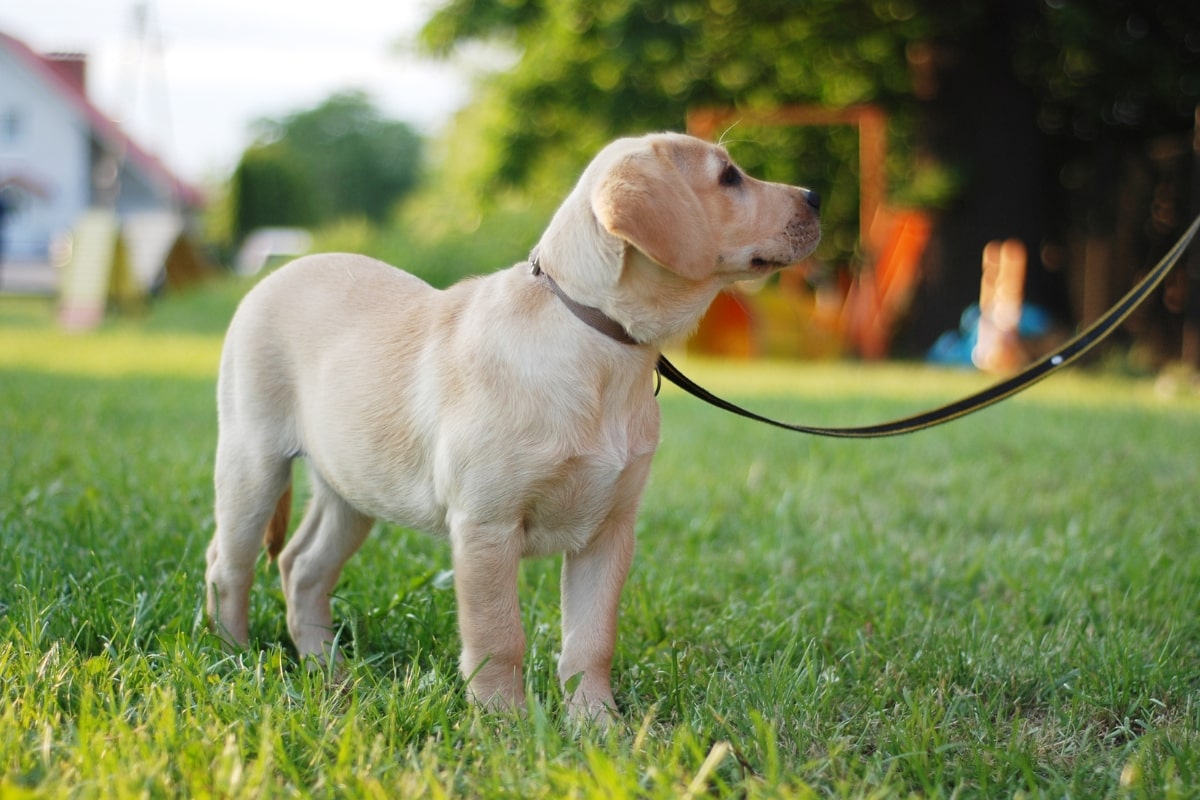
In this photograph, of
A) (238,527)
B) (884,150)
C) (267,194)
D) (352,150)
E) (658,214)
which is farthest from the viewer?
(352,150)

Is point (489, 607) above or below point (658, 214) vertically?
below

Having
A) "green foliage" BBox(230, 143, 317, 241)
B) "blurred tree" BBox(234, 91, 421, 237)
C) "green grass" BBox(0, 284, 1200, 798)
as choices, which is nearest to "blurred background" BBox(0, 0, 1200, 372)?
"green grass" BBox(0, 284, 1200, 798)

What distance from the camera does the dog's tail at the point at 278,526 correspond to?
127 inches

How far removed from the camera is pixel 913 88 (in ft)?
46.9

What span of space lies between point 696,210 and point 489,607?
98cm

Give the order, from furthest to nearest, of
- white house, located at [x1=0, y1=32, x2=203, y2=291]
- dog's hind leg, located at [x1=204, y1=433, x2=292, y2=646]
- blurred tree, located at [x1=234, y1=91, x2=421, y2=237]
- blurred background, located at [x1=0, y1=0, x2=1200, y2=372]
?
blurred tree, located at [x1=234, y1=91, x2=421, y2=237] < white house, located at [x1=0, y1=32, x2=203, y2=291] < blurred background, located at [x1=0, y1=0, x2=1200, y2=372] < dog's hind leg, located at [x1=204, y1=433, x2=292, y2=646]

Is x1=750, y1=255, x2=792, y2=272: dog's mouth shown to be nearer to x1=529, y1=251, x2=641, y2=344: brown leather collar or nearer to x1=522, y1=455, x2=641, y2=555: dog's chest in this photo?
x1=529, y1=251, x2=641, y2=344: brown leather collar

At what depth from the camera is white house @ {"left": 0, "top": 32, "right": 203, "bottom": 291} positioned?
3638 cm

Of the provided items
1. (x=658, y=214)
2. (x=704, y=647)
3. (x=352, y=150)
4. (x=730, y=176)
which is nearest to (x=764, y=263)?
(x=730, y=176)

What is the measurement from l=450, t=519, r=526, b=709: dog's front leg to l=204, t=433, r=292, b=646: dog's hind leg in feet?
2.35

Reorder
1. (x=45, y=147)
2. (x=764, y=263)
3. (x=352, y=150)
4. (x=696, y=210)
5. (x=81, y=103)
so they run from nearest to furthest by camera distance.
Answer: (x=696, y=210) < (x=764, y=263) < (x=81, y=103) < (x=45, y=147) < (x=352, y=150)

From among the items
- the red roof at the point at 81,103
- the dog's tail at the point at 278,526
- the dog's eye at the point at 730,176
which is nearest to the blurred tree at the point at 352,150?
the red roof at the point at 81,103

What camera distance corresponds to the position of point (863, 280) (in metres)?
12.6

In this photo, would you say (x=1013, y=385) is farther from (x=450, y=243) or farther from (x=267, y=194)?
(x=267, y=194)
